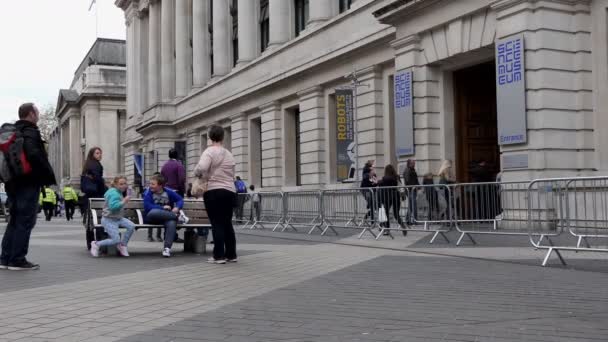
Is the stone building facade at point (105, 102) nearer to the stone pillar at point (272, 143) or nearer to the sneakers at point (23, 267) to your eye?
the stone pillar at point (272, 143)

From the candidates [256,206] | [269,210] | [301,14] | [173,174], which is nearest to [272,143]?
[301,14]

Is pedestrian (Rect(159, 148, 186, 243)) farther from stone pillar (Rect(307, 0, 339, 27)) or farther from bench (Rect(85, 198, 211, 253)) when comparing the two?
stone pillar (Rect(307, 0, 339, 27))

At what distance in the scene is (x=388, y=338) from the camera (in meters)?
4.95

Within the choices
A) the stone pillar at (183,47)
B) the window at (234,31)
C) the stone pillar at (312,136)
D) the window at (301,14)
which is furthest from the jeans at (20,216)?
the stone pillar at (183,47)

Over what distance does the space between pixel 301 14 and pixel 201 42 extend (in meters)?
11.8

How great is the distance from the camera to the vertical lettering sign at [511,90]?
15852 millimetres

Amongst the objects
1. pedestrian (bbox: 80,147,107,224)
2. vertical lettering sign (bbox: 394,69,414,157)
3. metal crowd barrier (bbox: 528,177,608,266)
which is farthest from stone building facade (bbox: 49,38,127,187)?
metal crowd barrier (bbox: 528,177,608,266)

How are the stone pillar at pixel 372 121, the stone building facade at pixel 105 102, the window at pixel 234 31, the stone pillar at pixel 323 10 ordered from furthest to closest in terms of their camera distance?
1. the stone building facade at pixel 105 102
2. the window at pixel 234 31
3. the stone pillar at pixel 323 10
4. the stone pillar at pixel 372 121

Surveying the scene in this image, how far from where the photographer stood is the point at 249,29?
111ft

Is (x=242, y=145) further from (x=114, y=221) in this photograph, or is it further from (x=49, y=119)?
(x=49, y=119)

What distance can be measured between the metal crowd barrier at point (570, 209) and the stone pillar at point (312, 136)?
1707 centimetres

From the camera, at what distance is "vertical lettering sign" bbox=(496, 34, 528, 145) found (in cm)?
1585

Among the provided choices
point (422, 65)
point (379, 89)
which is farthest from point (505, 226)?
point (379, 89)

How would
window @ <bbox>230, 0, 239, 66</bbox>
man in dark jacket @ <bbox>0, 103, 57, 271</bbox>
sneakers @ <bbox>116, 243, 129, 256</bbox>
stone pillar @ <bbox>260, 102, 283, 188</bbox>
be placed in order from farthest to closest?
window @ <bbox>230, 0, 239, 66</bbox>, stone pillar @ <bbox>260, 102, 283, 188</bbox>, sneakers @ <bbox>116, 243, 129, 256</bbox>, man in dark jacket @ <bbox>0, 103, 57, 271</bbox>
